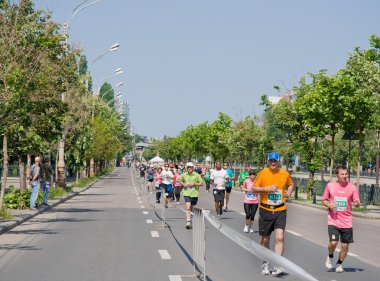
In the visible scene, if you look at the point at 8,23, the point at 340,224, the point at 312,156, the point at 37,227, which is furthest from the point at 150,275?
the point at 312,156

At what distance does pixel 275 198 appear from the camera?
32.1 feet

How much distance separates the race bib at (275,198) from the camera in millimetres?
9773

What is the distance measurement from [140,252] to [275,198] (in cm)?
343

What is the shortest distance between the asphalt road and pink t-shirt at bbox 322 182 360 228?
2.44ft

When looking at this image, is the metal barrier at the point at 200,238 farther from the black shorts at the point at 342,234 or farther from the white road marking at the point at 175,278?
the black shorts at the point at 342,234

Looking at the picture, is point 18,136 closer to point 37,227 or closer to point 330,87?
point 37,227

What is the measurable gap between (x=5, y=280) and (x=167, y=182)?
1677 cm

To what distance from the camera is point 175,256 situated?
463 inches

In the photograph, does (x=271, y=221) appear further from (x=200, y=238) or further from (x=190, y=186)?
(x=190, y=186)

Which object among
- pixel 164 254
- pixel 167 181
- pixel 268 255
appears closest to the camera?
pixel 268 255

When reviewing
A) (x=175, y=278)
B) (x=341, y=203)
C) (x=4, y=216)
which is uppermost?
(x=341, y=203)

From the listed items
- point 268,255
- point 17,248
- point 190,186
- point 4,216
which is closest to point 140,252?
point 17,248

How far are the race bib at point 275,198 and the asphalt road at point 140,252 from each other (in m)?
1.02

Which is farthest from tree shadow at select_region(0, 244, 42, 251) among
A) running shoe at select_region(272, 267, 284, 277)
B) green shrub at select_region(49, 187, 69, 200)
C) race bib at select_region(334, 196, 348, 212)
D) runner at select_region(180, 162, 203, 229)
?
green shrub at select_region(49, 187, 69, 200)
